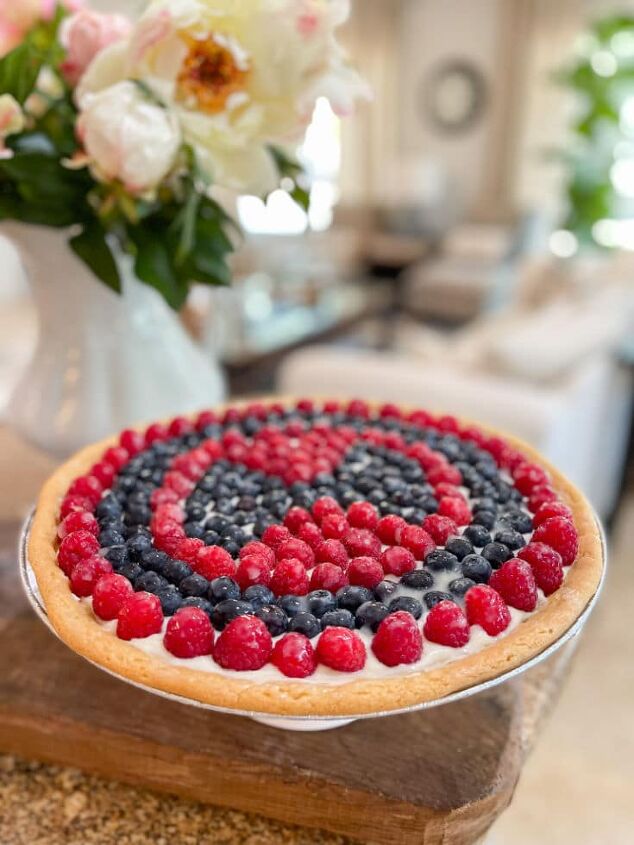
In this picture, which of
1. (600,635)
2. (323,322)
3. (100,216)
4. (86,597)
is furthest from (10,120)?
(323,322)

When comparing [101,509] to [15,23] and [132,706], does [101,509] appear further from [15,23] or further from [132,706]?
[15,23]

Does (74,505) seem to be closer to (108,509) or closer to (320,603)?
(108,509)

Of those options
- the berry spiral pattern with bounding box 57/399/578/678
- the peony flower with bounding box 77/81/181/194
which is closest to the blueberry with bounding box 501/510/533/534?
the berry spiral pattern with bounding box 57/399/578/678

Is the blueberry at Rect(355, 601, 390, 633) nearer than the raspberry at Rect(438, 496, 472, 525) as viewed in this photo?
Yes

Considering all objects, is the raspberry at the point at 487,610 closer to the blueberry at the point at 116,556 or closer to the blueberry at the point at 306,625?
the blueberry at the point at 306,625

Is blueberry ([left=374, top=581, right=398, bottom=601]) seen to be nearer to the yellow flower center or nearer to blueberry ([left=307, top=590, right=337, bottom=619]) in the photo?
blueberry ([left=307, top=590, right=337, bottom=619])
